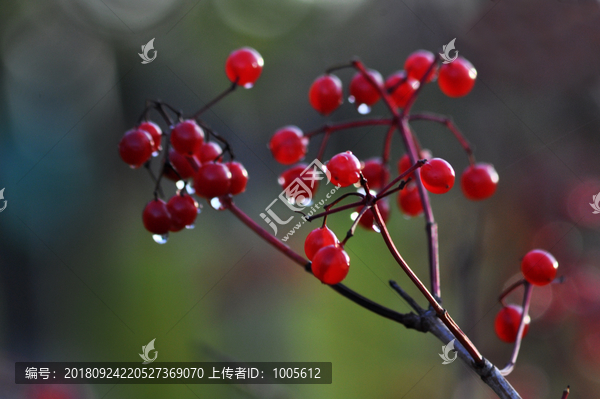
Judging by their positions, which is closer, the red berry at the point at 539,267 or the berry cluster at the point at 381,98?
the red berry at the point at 539,267

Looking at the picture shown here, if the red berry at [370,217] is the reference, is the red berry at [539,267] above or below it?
below

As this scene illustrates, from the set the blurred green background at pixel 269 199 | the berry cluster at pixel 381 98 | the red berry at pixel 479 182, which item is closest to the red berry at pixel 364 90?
the berry cluster at pixel 381 98

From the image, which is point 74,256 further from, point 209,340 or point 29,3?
point 29,3

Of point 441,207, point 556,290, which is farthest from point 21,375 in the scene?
point 441,207

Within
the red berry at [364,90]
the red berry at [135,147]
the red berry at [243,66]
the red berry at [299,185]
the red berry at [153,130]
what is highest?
the red berry at [243,66]

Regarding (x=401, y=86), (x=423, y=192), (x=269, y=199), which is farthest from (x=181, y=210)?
(x=269, y=199)

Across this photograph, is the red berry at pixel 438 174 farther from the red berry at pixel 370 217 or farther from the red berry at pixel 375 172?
the red berry at pixel 375 172

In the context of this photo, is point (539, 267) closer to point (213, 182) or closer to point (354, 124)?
point (354, 124)

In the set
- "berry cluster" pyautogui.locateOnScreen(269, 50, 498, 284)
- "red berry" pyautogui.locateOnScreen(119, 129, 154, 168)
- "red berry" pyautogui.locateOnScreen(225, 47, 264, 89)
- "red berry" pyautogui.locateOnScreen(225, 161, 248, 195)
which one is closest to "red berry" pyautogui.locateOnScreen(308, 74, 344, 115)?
"berry cluster" pyautogui.locateOnScreen(269, 50, 498, 284)
